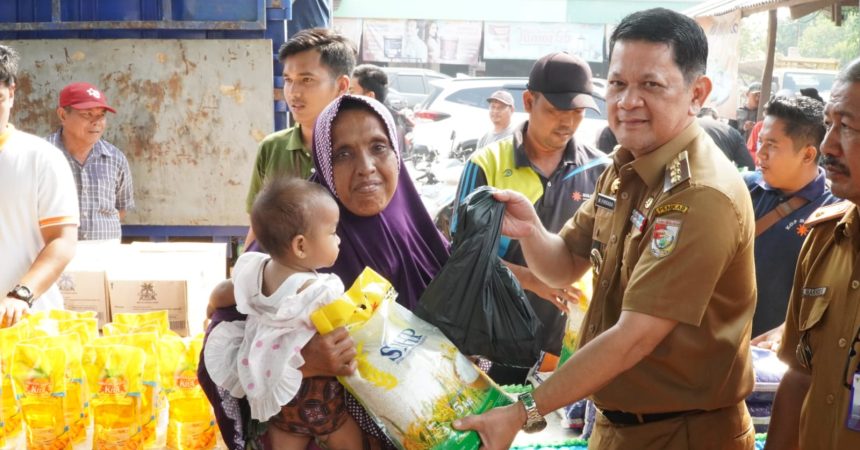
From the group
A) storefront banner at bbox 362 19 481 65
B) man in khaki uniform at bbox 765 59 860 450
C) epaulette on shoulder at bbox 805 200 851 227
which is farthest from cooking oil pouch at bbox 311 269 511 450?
storefront banner at bbox 362 19 481 65

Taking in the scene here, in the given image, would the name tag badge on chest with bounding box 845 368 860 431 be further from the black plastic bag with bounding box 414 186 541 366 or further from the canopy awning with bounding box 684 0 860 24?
the canopy awning with bounding box 684 0 860 24

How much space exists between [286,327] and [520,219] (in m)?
0.85

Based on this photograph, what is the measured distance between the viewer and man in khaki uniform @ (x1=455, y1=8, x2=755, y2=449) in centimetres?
196

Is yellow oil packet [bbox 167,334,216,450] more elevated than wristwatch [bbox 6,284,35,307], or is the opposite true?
wristwatch [bbox 6,284,35,307]

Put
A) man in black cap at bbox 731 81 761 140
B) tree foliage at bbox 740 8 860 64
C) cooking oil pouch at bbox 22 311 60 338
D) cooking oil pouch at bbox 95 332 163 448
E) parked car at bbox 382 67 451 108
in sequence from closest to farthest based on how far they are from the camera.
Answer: cooking oil pouch at bbox 95 332 163 448
cooking oil pouch at bbox 22 311 60 338
man in black cap at bbox 731 81 761 140
parked car at bbox 382 67 451 108
tree foliage at bbox 740 8 860 64

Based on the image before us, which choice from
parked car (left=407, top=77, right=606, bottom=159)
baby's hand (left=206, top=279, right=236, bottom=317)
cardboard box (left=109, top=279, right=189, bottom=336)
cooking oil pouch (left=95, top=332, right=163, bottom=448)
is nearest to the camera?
baby's hand (left=206, top=279, right=236, bottom=317)

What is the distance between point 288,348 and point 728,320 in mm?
1110

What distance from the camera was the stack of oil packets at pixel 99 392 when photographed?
300cm

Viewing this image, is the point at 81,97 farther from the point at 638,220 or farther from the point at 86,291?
the point at 638,220

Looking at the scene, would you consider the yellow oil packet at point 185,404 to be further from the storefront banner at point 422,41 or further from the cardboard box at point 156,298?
the storefront banner at point 422,41

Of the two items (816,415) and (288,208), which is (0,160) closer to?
(288,208)

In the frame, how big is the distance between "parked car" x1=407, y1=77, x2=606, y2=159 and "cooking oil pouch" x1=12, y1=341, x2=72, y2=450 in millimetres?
10246

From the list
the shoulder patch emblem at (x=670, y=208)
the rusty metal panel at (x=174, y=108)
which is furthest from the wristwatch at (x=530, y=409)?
the rusty metal panel at (x=174, y=108)

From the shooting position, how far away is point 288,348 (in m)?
2.05
